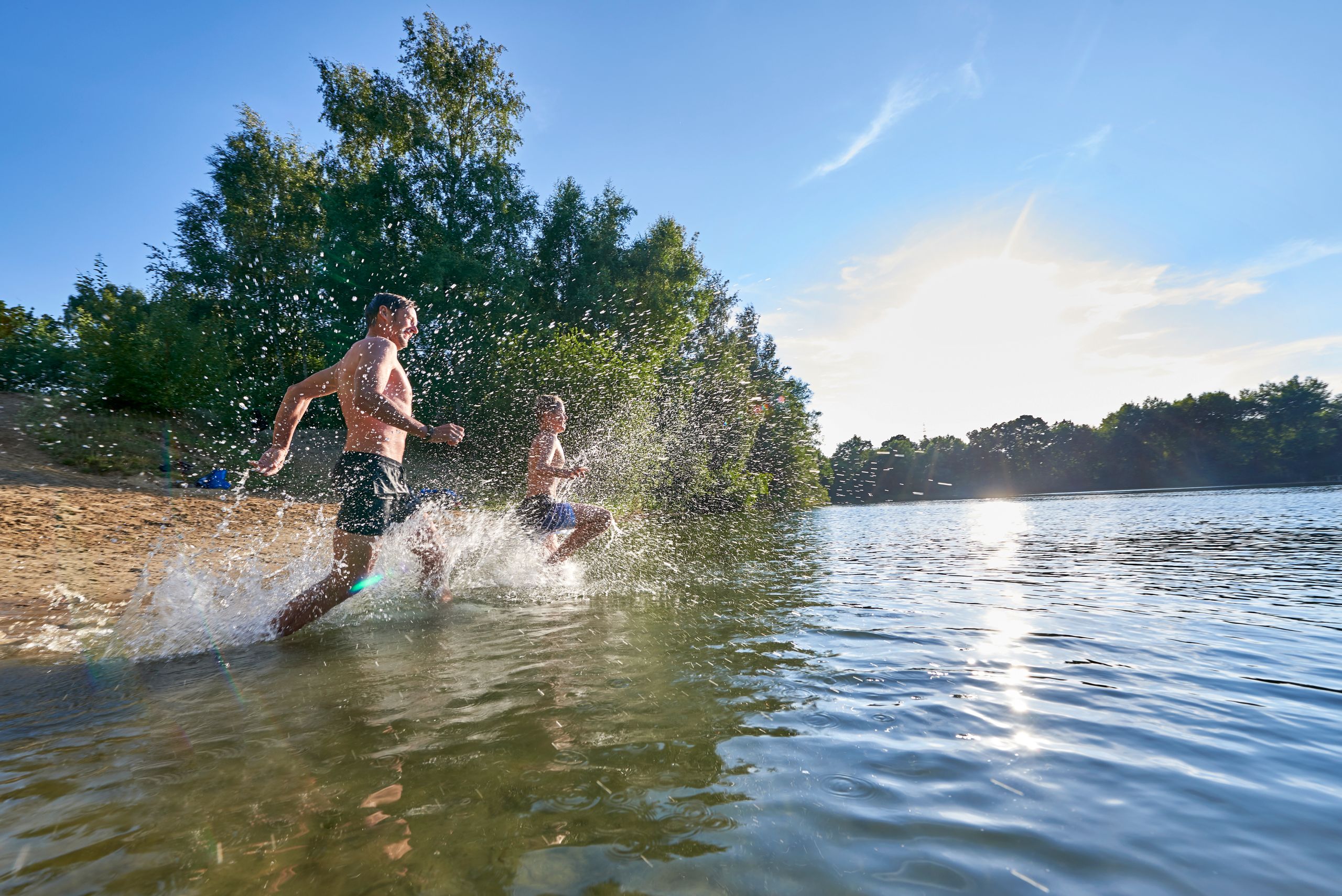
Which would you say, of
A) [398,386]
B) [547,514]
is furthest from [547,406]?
[398,386]

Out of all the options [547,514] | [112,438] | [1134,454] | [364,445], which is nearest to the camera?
[364,445]

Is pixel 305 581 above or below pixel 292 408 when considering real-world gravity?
below

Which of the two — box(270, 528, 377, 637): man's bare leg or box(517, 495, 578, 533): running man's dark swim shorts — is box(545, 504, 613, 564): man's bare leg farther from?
box(270, 528, 377, 637): man's bare leg

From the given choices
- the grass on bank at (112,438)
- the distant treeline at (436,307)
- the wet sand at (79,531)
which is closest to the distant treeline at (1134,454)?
the distant treeline at (436,307)

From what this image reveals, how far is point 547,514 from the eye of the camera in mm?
7297

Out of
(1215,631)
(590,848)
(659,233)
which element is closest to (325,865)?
(590,848)

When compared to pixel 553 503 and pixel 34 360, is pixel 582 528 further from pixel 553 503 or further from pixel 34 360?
pixel 34 360

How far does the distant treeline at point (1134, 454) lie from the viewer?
294ft

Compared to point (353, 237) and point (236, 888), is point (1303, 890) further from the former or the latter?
point (353, 237)

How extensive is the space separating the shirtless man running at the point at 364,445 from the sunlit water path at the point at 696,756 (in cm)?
48

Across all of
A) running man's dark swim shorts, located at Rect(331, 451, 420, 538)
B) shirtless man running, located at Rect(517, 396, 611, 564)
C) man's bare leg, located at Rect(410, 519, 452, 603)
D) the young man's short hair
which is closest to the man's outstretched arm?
running man's dark swim shorts, located at Rect(331, 451, 420, 538)

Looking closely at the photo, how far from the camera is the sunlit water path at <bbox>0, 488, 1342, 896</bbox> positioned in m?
1.80

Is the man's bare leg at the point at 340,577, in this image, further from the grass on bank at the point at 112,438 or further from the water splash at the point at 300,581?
the grass on bank at the point at 112,438

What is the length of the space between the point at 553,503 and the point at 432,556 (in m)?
1.83
